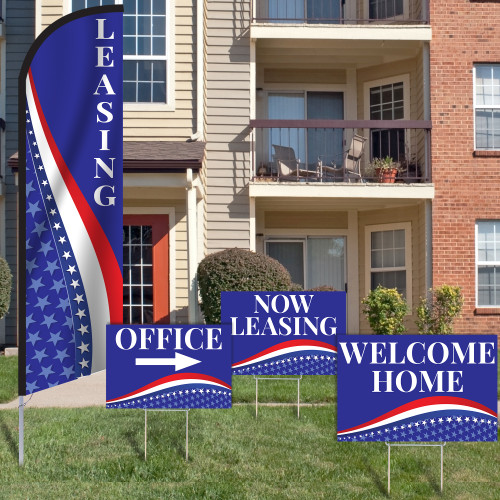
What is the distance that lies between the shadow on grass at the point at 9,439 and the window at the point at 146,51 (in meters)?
7.83

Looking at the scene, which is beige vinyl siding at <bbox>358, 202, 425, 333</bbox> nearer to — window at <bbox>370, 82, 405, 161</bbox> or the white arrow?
window at <bbox>370, 82, 405, 161</bbox>

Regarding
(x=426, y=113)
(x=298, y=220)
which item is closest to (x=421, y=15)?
(x=426, y=113)

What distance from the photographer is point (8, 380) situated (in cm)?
1055

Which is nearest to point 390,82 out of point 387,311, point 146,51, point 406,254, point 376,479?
point 406,254

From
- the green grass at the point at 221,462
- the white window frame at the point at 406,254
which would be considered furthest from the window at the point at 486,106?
the green grass at the point at 221,462

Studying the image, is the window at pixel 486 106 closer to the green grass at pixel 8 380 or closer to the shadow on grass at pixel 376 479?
the green grass at pixel 8 380

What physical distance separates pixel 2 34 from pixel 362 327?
9.04 metres

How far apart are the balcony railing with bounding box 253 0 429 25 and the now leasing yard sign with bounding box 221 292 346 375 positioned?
1061 centimetres

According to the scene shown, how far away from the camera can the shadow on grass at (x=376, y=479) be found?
613 centimetres

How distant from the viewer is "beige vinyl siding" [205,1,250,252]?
52.7ft

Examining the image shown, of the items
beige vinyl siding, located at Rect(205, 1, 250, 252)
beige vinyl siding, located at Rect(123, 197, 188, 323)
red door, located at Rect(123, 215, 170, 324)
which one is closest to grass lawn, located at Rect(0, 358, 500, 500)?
beige vinyl siding, located at Rect(123, 197, 188, 323)

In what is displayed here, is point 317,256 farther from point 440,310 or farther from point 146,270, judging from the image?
point 146,270

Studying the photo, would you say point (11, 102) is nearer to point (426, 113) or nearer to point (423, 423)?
point (426, 113)

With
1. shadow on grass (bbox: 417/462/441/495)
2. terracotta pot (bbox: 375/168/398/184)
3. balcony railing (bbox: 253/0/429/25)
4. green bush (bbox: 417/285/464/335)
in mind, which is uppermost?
balcony railing (bbox: 253/0/429/25)
